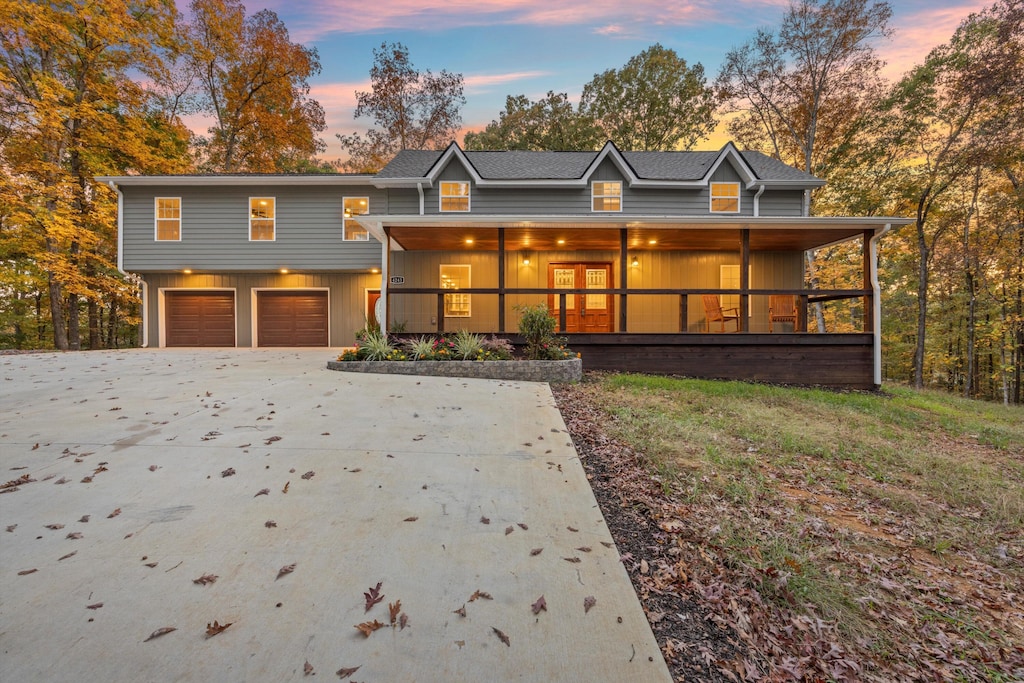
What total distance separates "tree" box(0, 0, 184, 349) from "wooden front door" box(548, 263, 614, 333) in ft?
46.6

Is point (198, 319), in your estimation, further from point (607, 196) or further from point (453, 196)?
point (607, 196)

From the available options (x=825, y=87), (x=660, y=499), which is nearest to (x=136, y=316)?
(x=660, y=499)

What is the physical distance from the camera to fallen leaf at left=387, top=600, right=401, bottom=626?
1.66 m

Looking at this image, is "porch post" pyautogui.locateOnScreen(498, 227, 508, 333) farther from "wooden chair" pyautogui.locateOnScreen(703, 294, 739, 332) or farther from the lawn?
"wooden chair" pyautogui.locateOnScreen(703, 294, 739, 332)

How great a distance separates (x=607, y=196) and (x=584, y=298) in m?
3.00

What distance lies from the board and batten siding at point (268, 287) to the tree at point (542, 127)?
11522mm

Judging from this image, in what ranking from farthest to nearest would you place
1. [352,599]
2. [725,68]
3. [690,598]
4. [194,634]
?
[725,68] < [690,598] < [352,599] < [194,634]

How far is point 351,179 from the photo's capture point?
12492 mm

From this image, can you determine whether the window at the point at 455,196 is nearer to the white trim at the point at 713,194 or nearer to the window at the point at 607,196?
the window at the point at 607,196

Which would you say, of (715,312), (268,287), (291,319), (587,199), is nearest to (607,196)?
(587,199)

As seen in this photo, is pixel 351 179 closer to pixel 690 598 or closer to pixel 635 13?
pixel 635 13

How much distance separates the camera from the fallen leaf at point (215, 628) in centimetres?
155

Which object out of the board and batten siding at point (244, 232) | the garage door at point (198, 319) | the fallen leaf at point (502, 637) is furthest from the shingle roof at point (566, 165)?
the fallen leaf at point (502, 637)

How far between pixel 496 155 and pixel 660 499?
13.1m
